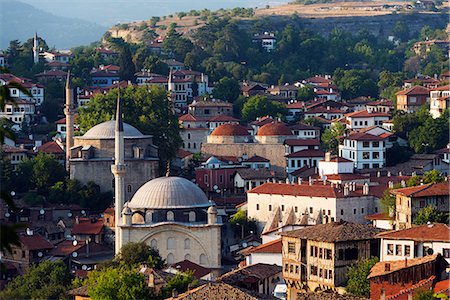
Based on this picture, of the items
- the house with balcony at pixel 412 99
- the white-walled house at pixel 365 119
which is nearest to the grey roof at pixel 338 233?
the white-walled house at pixel 365 119

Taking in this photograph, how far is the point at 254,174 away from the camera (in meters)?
47.0

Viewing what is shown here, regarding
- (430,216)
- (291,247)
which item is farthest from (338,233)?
(430,216)

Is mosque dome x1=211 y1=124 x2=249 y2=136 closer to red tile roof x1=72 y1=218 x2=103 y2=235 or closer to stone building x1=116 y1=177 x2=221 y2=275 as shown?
red tile roof x1=72 y1=218 x2=103 y2=235

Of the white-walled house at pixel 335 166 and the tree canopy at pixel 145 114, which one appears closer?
the white-walled house at pixel 335 166

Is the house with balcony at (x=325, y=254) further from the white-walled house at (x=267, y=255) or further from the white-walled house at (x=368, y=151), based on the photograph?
the white-walled house at (x=368, y=151)

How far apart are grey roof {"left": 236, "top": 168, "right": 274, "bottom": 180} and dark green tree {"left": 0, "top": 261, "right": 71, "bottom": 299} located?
1224cm

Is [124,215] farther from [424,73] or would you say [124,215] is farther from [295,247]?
[424,73]

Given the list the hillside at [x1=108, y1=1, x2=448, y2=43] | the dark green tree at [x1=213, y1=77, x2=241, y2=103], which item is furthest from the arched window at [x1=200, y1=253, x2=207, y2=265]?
the hillside at [x1=108, y1=1, x2=448, y2=43]

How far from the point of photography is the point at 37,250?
124 ft

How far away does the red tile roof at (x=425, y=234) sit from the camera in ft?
91.4

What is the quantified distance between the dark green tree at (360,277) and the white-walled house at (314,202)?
9.50 metres

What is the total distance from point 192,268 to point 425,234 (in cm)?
777

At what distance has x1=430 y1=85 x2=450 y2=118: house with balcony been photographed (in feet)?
196

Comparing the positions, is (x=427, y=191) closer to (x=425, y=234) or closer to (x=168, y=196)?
(x=425, y=234)
